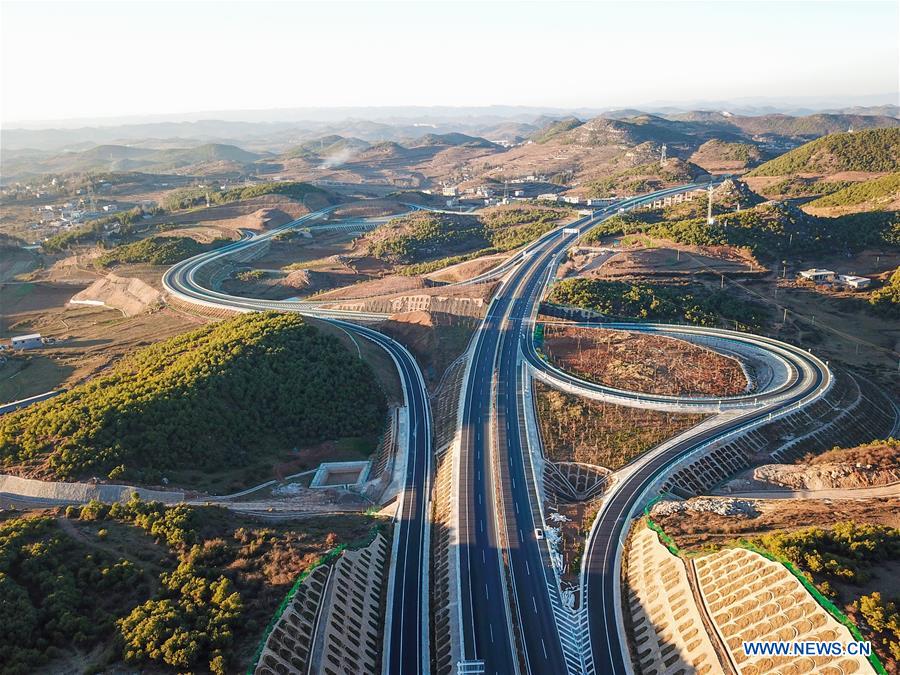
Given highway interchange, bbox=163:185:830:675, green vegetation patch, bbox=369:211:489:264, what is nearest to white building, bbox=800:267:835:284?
highway interchange, bbox=163:185:830:675

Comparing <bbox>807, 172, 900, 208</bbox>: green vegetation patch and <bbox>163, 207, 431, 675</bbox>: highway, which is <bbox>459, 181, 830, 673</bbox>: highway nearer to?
<bbox>163, 207, 431, 675</bbox>: highway

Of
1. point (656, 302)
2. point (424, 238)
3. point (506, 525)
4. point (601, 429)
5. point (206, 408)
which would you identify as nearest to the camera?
point (506, 525)

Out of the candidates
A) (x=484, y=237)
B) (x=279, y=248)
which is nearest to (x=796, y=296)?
(x=484, y=237)

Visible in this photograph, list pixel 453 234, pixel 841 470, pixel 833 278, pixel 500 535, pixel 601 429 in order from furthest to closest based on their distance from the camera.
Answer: pixel 453 234, pixel 833 278, pixel 601 429, pixel 841 470, pixel 500 535

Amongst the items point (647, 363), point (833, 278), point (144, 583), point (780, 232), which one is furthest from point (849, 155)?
point (144, 583)

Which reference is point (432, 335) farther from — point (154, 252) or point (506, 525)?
point (154, 252)

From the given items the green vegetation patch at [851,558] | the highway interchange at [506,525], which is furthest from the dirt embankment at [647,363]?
the green vegetation patch at [851,558]
